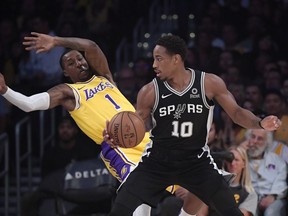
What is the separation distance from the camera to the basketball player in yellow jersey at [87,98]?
6848 millimetres

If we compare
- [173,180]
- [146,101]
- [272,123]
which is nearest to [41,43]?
[146,101]

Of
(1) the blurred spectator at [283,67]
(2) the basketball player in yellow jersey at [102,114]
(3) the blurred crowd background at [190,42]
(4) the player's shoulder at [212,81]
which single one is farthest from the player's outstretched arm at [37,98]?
(1) the blurred spectator at [283,67]

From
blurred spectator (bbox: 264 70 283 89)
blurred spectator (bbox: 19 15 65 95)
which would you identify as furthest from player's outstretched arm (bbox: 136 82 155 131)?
blurred spectator (bbox: 19 15 65 95)

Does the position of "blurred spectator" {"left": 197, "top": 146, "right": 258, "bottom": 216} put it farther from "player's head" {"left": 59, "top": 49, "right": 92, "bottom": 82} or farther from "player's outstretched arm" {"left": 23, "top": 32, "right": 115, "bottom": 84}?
"player's head" {"left": 59, "top": 49, "right": 92, "bottom": 82}

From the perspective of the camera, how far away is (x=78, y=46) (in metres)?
7.31

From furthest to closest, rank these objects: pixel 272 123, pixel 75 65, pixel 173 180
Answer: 1. pixel 75 65
2. pixel 173 180
3. pixel 272 123

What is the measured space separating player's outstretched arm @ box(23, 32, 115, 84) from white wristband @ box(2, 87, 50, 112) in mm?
382

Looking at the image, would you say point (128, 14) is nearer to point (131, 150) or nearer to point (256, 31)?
point (256, 31)

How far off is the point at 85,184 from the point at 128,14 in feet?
14.3

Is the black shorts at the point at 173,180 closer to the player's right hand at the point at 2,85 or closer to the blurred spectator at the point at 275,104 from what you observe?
the player's right hand at the point at 2,85

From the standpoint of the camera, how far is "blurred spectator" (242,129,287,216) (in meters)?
8.38

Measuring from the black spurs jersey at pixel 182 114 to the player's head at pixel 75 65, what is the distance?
115 cm

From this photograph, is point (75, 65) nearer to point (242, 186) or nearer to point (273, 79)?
point (242, 186)

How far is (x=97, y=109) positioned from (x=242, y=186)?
1820 mm
